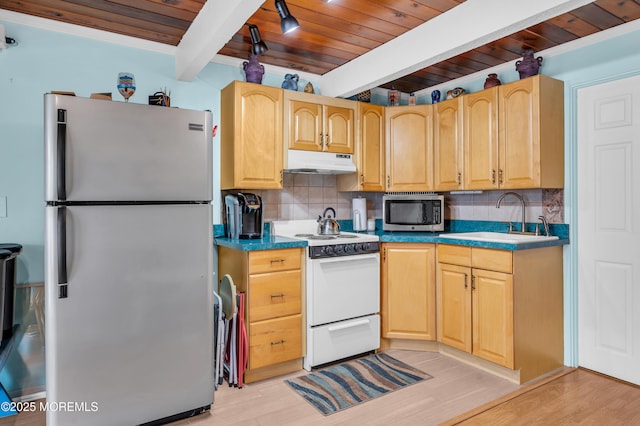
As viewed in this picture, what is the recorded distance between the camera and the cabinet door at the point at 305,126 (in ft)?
10.4

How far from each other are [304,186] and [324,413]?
1.92m

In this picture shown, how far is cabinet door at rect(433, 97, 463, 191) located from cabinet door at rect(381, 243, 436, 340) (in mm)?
656

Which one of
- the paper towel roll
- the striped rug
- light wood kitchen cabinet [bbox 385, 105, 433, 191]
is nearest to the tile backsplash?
the paper towel roll

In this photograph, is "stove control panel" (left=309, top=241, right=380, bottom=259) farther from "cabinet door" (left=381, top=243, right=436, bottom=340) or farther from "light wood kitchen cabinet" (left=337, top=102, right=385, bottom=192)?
"light wood kitchen cabinet" (left=337, top=102, right=385, bottom=192)

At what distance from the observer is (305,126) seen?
323cm

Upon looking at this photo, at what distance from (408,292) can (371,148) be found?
1311 mm

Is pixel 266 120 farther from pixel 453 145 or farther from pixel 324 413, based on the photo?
pixel 324 413


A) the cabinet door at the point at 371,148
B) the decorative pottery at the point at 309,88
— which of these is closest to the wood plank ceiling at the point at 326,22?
Answer: the decorative pottery at the point at 309,88

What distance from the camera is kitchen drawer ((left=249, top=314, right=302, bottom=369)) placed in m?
2.65

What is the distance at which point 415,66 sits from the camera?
8.90ft

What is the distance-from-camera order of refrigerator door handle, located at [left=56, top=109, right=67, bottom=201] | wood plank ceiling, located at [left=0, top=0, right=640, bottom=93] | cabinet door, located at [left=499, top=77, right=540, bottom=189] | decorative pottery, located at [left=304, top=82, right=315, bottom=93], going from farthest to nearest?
decorative pottery, located at [left=304, top=82, right=315, bottom=93], cabinet door, located at [left=499, top=77, right=540, bottom=189], wood plank ceiling, located at [left=0, top=0, right=640, bottom=93], refrigerator door handle, located at [left=56, top=109, right=67, bottom=201]

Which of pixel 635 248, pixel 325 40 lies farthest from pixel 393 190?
pixel 635 248

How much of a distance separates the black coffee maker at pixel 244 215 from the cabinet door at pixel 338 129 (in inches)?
31.5

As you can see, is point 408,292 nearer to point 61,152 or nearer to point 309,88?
point 309,88
